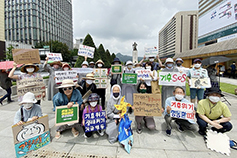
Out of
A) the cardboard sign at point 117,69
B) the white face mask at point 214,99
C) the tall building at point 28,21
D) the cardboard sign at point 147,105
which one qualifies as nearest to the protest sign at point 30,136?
the cardboard sign at point 147,105

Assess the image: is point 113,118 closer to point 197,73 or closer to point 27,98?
point 27,98

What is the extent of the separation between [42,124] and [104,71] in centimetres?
297

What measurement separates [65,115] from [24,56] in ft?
8.59

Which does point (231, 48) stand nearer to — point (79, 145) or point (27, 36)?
point (79, 145)

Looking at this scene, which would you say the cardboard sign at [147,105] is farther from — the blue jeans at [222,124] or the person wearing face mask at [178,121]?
the blue jeans at [222,124]

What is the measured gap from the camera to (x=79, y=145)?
2.76 m

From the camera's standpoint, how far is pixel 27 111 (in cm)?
267

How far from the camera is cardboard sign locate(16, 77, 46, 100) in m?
3.44

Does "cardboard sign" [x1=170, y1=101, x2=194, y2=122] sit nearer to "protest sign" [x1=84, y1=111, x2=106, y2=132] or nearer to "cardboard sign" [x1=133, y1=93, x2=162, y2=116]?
"cardboard sign" [x1=133, y1=93, x2=162, y2=116]

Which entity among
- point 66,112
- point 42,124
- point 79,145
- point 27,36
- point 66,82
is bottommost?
point 79,145

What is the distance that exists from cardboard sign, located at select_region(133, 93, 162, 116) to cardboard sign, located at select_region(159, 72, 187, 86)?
957mm

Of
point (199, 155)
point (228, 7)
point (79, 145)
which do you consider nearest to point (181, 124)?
point (199, 155)

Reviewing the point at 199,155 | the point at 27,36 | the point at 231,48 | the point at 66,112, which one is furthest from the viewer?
the point at 27,36

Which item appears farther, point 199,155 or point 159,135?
point 159,135
